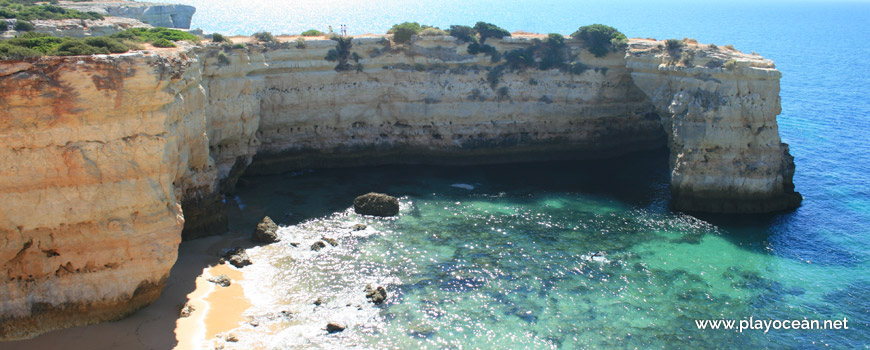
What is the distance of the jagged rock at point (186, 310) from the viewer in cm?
2319

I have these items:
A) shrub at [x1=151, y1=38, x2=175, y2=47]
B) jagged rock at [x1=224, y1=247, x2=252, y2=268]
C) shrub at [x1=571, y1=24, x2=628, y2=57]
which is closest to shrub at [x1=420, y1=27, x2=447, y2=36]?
shrub at [x1=571, y1=24, x2=628, y2=57]

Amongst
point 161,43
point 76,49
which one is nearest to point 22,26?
point 161,43

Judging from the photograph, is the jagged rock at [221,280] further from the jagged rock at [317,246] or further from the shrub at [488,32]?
the shrub at [488,32]

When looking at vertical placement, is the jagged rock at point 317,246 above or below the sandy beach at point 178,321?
above

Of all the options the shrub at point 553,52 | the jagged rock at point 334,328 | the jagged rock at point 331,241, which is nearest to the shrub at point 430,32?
the shrub at point 553,52

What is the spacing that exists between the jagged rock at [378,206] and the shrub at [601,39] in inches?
762

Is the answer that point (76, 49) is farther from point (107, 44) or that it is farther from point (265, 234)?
point (265, 234)

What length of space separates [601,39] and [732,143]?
12.5m

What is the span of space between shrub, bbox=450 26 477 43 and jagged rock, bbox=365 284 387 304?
23.8m

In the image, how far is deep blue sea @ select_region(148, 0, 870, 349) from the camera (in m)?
23.6

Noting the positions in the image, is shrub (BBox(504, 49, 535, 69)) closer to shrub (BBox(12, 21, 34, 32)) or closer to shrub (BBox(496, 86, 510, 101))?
shrub (BBox(496, 86, 510, 101))

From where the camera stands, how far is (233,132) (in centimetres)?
3597

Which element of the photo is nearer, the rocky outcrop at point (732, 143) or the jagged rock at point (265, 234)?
the jagged rock at point (265, 234)

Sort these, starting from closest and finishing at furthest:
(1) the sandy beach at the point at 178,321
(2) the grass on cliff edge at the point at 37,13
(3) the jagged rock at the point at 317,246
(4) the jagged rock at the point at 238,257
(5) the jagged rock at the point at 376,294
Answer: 1. (1) the sandy beach at the point at 178,321
2. (5) the jagged rock at the point at 376,294
3. (4) the jagged rock at the point at 238,257
4. (3) the jagged rock at the point at 317,246
5. (2) the grass on cliff edge at the point at 37,13
